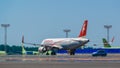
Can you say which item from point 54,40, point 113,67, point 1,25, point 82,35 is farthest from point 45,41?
point 113,67

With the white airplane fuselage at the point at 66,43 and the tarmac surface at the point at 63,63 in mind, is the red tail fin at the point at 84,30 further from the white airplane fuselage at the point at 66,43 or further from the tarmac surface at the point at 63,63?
the tarmac surface at the point at 63,63

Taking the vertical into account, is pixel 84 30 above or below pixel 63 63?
above

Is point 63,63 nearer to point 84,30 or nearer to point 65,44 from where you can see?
point 65,44

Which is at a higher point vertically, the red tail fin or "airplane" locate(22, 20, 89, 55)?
the red tail fin

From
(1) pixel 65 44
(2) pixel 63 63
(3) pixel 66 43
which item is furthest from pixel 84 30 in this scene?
(2) pixel 63 63

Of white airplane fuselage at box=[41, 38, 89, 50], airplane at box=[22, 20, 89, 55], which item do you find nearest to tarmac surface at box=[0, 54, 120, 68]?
white airplane fuselage at box=[41, 38, 89, 50]

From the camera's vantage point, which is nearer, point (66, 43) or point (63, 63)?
point (63, 63)

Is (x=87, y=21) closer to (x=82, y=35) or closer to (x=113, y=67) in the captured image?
(x=82, y=35)

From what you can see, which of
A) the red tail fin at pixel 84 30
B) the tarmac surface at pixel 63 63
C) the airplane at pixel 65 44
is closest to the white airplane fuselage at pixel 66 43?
the airplane at pixel 65 44

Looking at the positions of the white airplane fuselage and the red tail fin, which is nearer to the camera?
the white airplane fuselage

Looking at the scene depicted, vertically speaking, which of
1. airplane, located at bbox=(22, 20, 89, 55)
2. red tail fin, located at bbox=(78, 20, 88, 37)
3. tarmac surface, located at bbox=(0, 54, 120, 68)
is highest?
red tail fin, located at bbox=(78, 20, 88, 37)

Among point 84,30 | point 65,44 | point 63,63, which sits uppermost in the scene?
point 84,30

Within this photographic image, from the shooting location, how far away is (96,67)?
2906 cm

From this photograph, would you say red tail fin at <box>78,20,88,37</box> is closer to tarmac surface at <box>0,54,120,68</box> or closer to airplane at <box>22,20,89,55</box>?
airplane at <box>22,20,89,55</box>
